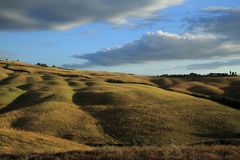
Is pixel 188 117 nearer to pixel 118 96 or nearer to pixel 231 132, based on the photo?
pixel 231 132

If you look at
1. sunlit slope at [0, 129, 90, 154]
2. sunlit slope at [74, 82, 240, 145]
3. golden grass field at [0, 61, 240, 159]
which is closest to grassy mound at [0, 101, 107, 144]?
golden grass field at [0, 61, 240, 159]

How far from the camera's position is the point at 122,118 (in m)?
63.8

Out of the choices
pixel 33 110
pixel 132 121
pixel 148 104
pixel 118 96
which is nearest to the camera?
pixel 132 121

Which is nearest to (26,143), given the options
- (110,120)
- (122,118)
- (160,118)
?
(110,120)

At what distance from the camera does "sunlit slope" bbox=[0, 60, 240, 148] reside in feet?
181

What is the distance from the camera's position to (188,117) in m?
65.1

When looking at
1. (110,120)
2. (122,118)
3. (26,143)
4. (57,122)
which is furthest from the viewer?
(122,118)

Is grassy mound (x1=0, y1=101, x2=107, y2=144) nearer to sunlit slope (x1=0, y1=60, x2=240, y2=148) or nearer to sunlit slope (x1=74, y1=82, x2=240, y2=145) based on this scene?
sunlit slope (x1=0, y1=60, x2=240, y2=148)

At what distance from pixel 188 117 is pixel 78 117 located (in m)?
14.0

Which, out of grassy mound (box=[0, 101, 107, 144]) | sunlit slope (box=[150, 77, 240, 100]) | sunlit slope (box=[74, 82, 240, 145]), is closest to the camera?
sunlit slope (box=[74, 82, 240, 145])

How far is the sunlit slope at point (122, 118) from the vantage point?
5522cm

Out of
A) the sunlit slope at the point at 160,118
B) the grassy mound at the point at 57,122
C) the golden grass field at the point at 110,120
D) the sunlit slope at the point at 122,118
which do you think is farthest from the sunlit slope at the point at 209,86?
the grassy mound at the point at 57,122

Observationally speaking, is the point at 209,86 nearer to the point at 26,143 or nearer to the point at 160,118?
the point at 160,118

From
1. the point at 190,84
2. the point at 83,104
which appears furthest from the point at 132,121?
the point at 190,84
